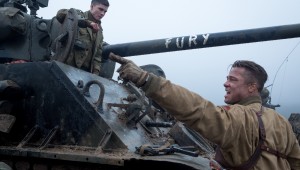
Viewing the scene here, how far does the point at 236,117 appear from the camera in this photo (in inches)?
96.3

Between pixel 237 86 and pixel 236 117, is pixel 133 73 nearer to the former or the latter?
pixel 236 117

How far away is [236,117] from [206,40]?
2691 mm

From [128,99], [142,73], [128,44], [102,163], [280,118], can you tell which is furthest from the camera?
[128,44]

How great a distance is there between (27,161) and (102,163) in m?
0.97

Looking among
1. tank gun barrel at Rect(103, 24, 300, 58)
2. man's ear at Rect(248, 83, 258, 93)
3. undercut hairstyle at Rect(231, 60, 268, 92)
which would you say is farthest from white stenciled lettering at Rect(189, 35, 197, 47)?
man's ear at Rect(248, 83, 258, 93)

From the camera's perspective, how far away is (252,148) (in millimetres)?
2504

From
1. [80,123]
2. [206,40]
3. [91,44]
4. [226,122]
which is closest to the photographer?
[226,122]

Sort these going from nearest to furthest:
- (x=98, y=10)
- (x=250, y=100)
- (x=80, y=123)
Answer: (x=250, y=100) → (x=80, y=123) → (x=98, y=10)

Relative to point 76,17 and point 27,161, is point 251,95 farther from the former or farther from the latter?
point 76,17

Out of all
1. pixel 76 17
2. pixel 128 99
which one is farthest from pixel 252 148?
pixel 76 17

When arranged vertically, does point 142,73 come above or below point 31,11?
above

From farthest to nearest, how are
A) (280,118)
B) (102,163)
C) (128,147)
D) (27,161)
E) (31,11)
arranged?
(31,11), (27,161), (128,147), (102,163), (280,118)

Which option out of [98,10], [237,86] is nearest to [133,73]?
[237,86]

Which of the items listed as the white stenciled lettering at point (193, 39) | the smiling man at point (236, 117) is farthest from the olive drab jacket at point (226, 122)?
the white stenciled lettering at point (193, 39)
